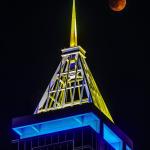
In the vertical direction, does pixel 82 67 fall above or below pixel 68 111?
above

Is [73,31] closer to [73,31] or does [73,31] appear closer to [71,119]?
[73,31]

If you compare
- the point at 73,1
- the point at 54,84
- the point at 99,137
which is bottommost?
the point at 99,137


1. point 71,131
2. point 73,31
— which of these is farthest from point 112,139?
point 73,31

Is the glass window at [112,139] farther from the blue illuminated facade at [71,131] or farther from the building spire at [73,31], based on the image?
the building spire at [73,31]

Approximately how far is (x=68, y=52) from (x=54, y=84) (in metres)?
5.70

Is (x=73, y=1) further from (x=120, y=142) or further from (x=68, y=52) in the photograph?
(x=120, y=142)

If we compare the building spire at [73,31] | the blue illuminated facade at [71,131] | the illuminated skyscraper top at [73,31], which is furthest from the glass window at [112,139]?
the building spire at [73,31]

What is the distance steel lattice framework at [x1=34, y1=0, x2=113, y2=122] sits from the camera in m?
127

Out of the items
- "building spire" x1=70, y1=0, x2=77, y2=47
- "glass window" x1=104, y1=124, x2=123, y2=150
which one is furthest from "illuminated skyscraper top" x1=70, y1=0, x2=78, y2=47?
"glass window" x1=104, y1=124, x2=123, y2=150

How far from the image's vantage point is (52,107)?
12762 cm

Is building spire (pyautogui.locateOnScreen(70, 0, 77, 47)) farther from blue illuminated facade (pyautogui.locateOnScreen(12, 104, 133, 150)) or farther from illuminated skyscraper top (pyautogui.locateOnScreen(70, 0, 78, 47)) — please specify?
blue illuminated facade (pyautogui.locateOnScreen(12, 104, 133, 150))

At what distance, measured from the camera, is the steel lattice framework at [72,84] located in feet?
415

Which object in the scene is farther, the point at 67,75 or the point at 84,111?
the point at 67,75

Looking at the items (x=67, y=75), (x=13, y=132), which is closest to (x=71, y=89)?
(x=67, y=75)
